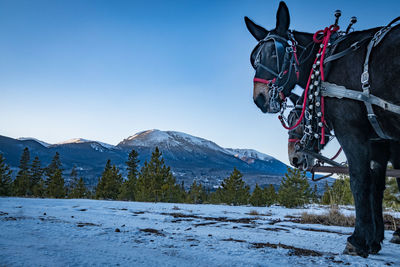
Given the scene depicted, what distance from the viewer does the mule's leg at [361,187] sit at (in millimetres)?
2314

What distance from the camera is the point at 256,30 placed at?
3518mm

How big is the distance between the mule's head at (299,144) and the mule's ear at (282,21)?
974 millimetres

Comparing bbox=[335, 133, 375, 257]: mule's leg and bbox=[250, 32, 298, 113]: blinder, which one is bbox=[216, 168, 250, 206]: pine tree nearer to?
bbox=[250, 32, 298, 113]: blinder

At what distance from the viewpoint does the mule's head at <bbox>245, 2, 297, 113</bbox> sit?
3055 mm

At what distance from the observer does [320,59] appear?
2.67m

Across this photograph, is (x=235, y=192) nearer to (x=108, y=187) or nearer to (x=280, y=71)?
(x=108, y=187)

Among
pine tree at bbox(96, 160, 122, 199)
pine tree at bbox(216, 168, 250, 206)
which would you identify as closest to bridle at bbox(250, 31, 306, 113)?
pine tree at bbox(216, 168, 250, 206)

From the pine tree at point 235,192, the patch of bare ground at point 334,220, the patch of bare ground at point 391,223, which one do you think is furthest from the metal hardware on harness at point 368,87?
the pine tree at point 235,192

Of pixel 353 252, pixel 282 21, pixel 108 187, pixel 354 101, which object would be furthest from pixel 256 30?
pixel 108 187

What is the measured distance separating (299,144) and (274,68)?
3.07ft

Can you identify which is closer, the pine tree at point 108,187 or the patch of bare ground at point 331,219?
the patch of bare ground at point 331,219

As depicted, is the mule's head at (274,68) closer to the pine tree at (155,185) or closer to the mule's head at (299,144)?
the mule's head at (299,144)

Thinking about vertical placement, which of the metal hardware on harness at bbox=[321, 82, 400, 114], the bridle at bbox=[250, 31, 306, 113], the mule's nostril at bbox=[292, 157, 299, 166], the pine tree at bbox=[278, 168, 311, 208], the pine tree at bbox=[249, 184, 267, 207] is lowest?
the pine tree at bbox=[249, 184, 267, 207]

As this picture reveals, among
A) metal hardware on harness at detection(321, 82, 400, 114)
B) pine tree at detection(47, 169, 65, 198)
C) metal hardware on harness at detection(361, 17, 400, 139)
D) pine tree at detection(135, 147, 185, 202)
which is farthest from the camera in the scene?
pine tree at detection(47, 169, 65, 198)
